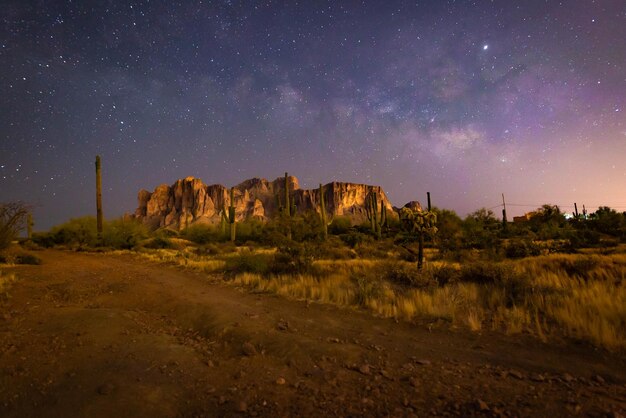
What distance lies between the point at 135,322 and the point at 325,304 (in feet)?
13.9

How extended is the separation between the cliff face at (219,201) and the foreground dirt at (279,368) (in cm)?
9912

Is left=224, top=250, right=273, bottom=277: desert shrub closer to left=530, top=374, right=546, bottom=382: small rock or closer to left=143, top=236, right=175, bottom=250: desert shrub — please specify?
left=530, top=374, right=546, bottom=382: small rock

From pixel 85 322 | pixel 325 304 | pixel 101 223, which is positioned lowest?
pixel 325 304

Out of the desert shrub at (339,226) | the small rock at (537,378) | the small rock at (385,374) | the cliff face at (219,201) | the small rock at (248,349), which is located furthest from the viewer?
the cliff face at (219,201)

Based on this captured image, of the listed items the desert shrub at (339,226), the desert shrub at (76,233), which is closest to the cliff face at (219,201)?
the desert shrub at (339,226)

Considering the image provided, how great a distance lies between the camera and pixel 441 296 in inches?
289

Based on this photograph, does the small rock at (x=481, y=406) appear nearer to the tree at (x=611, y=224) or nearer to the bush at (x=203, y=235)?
the tree at (x=611, y=224)

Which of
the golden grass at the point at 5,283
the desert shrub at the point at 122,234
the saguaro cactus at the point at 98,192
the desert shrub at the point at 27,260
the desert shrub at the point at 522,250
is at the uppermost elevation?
the saguaro cactus at the point at 98,192

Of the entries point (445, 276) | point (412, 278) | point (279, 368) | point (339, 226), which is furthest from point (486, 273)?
point (339, 226)

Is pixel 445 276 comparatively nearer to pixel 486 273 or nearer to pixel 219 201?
pixel 486 273

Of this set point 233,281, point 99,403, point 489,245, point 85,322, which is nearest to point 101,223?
point 233,281

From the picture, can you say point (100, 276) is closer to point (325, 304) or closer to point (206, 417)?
point (325, 304)

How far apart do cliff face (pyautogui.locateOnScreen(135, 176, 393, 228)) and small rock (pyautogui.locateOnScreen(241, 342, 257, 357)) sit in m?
100

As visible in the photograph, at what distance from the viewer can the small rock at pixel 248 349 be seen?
456 cm
